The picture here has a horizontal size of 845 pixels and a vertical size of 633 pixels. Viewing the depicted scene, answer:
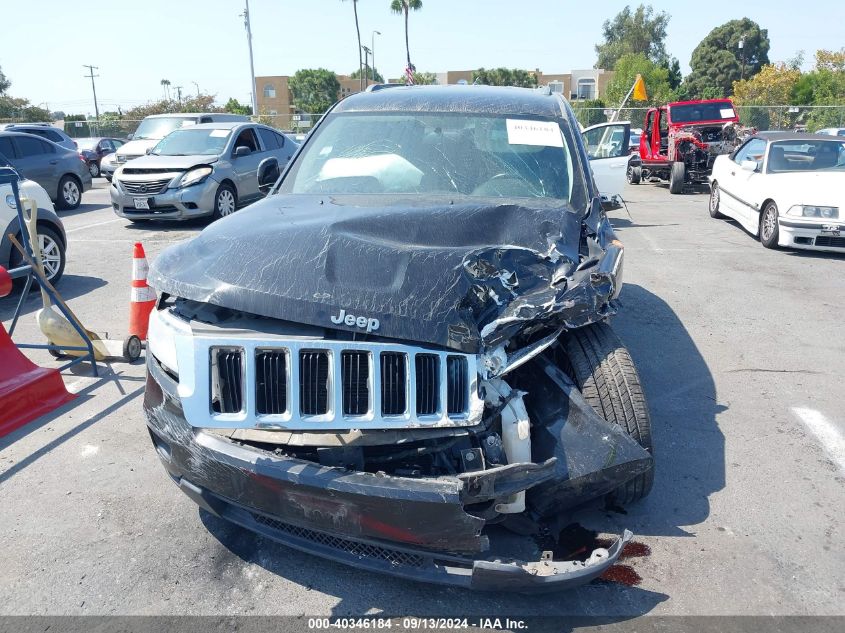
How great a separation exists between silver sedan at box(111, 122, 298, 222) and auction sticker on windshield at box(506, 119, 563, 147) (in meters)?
7.51

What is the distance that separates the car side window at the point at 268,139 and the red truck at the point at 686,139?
8.49 m

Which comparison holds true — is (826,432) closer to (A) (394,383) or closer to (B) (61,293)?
(A) (394,383)

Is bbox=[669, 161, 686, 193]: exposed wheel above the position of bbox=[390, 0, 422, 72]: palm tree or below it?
below

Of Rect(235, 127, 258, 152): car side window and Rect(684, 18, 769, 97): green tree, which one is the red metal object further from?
Rect(684, 18, 769, 97): green tree

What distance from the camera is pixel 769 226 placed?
31.2 feet

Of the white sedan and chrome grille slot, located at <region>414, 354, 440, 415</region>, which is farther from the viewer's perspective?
the white sedan

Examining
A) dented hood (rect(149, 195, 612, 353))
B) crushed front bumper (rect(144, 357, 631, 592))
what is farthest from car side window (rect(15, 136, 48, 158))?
crushed front bumper (rect(144, 357, 631, 592))

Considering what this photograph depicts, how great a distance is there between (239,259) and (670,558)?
2284mm

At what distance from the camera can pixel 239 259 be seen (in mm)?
2752

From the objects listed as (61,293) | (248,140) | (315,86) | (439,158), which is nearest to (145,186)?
(248,140)

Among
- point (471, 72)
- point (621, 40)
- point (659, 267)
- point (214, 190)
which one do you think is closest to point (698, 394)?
point (659, 267)

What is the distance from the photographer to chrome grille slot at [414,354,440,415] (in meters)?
2.50

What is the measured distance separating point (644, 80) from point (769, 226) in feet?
159

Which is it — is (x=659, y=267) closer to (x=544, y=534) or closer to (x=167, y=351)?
(x=544, y=534)
